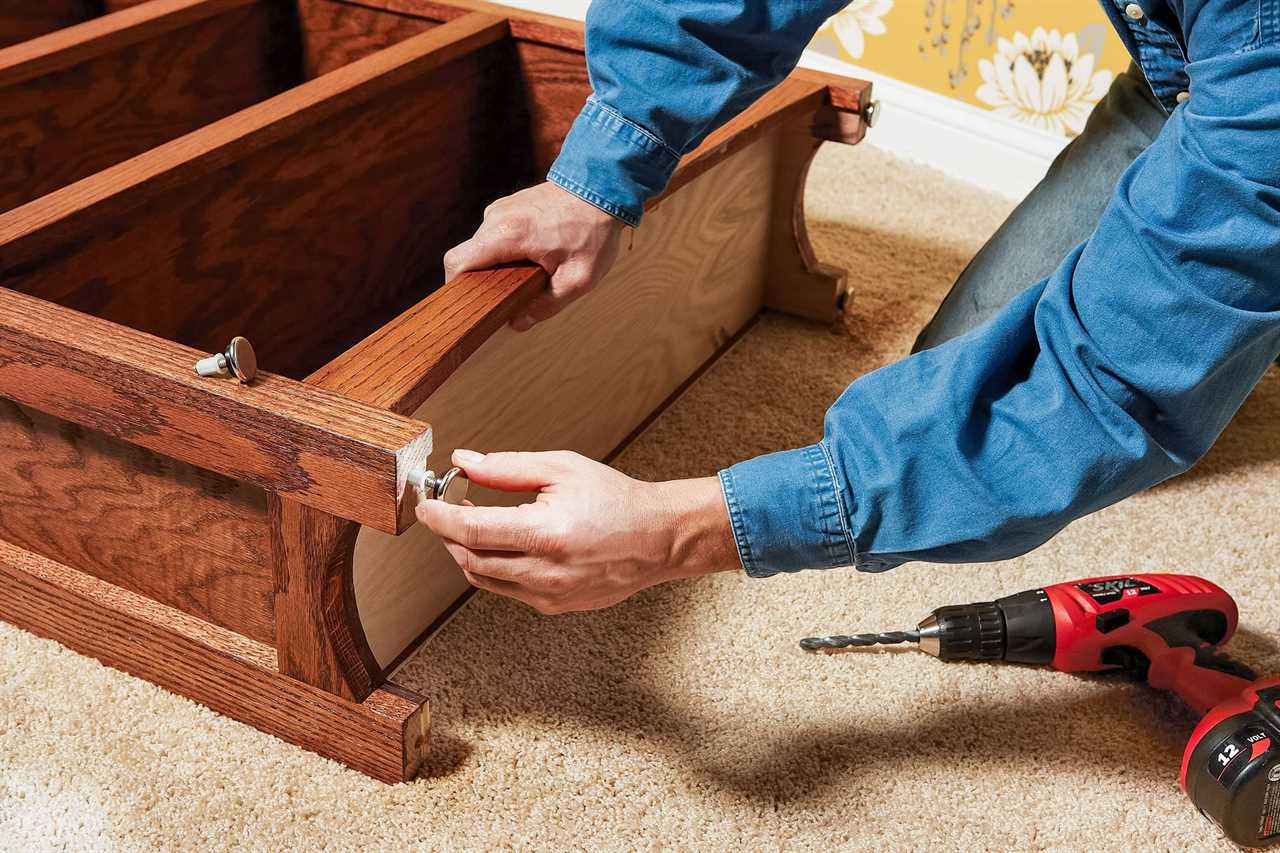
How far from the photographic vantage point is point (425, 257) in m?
1.28

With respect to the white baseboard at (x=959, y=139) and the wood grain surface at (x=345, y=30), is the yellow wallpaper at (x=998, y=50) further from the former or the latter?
the wood grain surface at (x=345, y=30)

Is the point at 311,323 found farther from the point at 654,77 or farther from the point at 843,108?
the point at 843,108

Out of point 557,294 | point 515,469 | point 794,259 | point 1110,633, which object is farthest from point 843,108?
point 515,469

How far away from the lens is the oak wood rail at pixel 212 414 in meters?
0.67

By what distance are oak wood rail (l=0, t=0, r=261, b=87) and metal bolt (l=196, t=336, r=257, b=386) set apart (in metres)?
0.56

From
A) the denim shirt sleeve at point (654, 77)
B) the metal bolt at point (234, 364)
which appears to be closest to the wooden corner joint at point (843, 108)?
the denim shirt sleeve at point (654, 77)

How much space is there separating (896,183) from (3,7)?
3.93 feet

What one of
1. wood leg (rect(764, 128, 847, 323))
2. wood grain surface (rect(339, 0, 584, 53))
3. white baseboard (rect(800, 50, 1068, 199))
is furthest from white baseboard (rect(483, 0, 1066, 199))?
wood grain surface (rect(339, 0, 584, 53))

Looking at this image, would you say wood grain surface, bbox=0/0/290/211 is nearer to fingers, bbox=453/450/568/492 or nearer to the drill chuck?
fingers, bbox=453/450/568/492

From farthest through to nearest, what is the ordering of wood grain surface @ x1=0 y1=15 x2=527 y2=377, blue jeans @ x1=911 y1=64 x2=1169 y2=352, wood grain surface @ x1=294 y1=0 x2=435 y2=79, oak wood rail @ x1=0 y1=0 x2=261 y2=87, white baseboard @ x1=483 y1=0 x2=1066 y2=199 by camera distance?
white baseboard @ x1=483 y1=0 x2=1066 y2=199
wood grain surface @ x1=294 y1=0 x2=435 y2=79
blue jeans @ x1=911 y1=64 x2=1169 y2=352
oak wood rail @ x1=0 y1=0 x2=261 y2=87
wood grain surface @ x1=0 y1=15 x2=527 y2=377

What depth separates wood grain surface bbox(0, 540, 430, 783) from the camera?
82 cm

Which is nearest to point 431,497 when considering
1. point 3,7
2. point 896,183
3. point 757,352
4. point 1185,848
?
point 1185,848

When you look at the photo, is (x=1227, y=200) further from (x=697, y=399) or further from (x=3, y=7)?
(x=3, y=7)

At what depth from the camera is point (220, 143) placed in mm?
948
